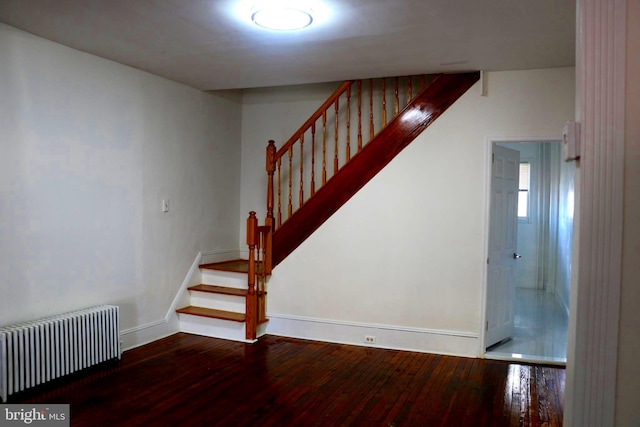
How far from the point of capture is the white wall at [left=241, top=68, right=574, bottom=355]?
404 cm

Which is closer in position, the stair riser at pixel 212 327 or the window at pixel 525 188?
the stair riser at pixel 212 327

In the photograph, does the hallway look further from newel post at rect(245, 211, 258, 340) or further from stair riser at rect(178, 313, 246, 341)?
stair riser at rect(178, 313, 246, 341)

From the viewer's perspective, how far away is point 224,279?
5.00m

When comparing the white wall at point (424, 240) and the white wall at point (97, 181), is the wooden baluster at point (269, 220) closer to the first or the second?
the white wall at point (424, 240)

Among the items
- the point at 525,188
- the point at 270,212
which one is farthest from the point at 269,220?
the point at 525,188

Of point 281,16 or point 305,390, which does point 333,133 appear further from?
point 305,390

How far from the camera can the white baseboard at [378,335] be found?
4.19 metres

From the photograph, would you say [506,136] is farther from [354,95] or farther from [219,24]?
[219,24]

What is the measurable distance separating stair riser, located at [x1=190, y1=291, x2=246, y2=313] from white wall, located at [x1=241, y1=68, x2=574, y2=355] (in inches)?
19.3

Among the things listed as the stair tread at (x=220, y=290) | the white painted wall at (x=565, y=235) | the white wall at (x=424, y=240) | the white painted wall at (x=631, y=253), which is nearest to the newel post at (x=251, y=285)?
the stair tread at (x=220, y=290)

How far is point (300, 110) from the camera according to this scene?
552 cm

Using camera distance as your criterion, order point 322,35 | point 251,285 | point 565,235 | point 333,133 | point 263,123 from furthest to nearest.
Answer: point 565,235
point 263,123
point 333,133
point 251,285
point 322,35

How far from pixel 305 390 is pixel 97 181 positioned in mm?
2377

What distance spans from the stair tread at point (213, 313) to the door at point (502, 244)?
7.70ft
